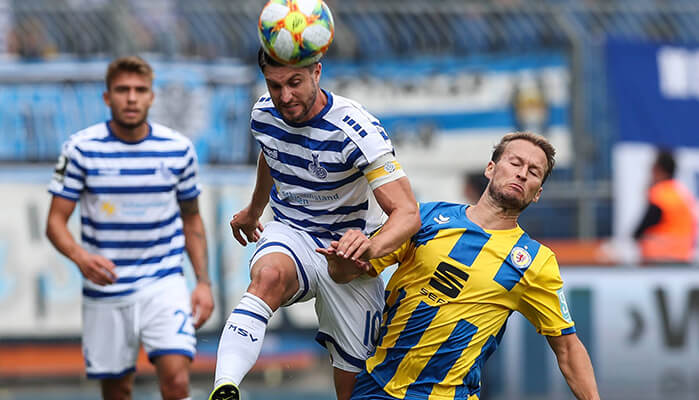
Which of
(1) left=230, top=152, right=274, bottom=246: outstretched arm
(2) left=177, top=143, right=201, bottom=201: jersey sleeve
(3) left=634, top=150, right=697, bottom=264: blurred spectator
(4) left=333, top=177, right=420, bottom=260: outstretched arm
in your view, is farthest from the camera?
(3) left=634, top=150, right=697, bottom=264: blurred spectator

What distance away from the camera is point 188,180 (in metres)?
6.66

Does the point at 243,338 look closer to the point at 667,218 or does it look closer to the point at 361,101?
the point at 361,101

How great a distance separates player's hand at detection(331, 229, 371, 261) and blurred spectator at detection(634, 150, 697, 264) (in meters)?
6.63

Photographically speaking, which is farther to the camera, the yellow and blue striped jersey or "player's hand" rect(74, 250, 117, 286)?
"player's hand" rect(74, 250, 117, 286)

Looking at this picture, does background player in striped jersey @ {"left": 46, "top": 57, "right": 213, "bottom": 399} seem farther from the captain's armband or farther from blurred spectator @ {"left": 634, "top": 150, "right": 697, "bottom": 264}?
blurred spectator @ {"left": 634, "top": 150, "right": 697, "bottom": 264}

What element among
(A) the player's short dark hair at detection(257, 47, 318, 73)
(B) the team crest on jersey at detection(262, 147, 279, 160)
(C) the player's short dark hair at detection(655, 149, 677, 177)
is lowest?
(C) the player's short dark hair at detection(655, 149, 677, 177)

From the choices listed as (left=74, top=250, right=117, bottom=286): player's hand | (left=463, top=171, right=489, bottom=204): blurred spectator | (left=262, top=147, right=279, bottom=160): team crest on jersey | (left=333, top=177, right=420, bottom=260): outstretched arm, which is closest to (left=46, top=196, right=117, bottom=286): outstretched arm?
(left=74, top=250, right=117, bottom=286): player's hand

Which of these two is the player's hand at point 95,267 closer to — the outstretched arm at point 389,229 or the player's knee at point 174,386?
the player's knee at point 174,386

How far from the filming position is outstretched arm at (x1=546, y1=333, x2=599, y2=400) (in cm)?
482

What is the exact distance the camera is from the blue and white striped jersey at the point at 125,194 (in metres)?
6.49

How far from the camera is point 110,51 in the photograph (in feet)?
→ 34.9

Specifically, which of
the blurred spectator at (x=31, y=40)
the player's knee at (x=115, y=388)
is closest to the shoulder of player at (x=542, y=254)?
the player's knee at (x=115, y=388)

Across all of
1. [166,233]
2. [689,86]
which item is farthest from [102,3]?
[689,86]

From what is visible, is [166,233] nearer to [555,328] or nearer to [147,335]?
[147,335]
